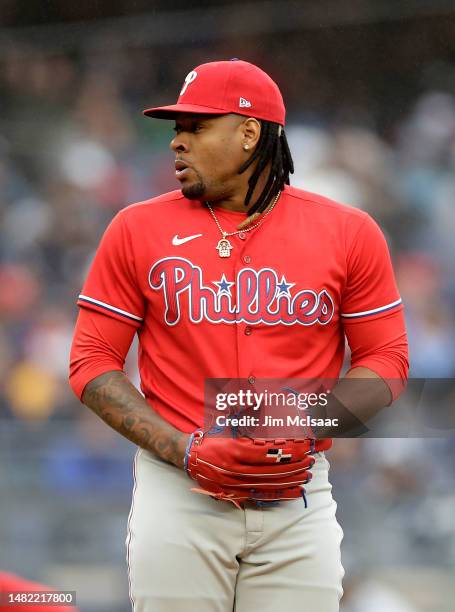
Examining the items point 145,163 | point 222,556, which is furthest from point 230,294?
point 145,163

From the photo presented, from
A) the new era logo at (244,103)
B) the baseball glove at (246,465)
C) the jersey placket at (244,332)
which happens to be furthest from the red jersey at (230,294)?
the new era logo at (244,103)

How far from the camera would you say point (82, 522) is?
4238 millimetres

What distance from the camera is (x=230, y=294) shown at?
210 centimetres

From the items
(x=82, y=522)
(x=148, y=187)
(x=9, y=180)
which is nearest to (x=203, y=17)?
(x=148, y=187)

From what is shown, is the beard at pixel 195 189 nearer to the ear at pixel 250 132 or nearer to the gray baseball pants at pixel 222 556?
the ear at pixel 250 132

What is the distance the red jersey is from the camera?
209cm

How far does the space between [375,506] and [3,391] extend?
184cm

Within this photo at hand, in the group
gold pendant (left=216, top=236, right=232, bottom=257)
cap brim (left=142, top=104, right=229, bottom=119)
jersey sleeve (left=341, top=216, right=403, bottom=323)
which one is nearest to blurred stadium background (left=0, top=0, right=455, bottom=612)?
jersey sleeve (left=341, top=216, right=403, bottom=323)

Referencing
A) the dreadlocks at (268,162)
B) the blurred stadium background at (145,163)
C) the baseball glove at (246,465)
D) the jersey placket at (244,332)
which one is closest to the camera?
the baseball glove at (246,465)

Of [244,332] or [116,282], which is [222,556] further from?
[116,282]

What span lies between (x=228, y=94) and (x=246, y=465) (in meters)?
0.74

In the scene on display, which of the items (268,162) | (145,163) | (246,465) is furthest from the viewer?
(145,163)

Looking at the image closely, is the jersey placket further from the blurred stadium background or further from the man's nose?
the blurred stadium background

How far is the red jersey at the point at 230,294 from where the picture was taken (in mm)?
2088
